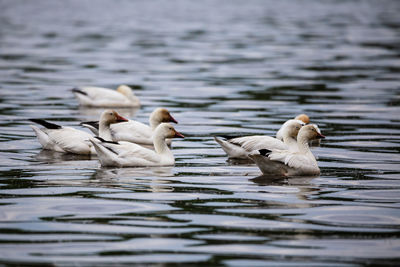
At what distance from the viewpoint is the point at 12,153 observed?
14891 millimetres

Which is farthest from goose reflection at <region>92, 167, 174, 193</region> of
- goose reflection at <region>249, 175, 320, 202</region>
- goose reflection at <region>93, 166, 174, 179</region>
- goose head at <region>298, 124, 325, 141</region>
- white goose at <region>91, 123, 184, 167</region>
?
goose head at <region>298, 124, 325, 141</region>

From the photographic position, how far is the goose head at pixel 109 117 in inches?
611

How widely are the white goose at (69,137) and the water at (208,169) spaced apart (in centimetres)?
23

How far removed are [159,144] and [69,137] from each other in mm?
2077

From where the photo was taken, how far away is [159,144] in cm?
1416

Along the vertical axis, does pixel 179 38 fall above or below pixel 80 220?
above

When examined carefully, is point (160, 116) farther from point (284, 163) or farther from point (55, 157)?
point (284, 163)

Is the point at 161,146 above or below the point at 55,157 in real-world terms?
above

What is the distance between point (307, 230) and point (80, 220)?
9.16ft

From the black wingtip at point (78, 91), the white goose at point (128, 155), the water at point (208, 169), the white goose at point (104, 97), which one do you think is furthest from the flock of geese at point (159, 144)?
the black wingtip at point (78, 91)

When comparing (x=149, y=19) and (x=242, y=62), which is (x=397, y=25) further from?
(x=242, y=62)

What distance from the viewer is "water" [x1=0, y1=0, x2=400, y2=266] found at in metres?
8.88

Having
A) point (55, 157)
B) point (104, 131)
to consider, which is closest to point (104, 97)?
point (104, 131)

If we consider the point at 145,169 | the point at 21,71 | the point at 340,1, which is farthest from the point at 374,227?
the point at 340,1
